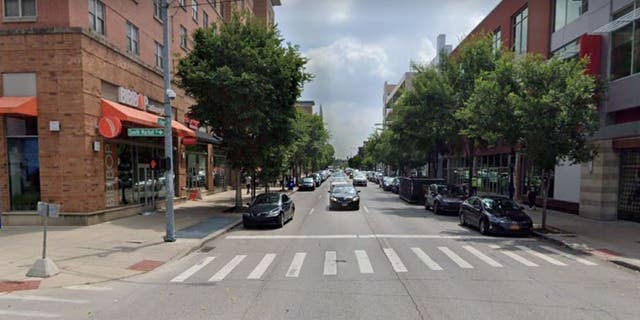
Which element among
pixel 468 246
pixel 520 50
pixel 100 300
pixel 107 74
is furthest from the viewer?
pixel 520 50

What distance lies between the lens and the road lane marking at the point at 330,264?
8336mm

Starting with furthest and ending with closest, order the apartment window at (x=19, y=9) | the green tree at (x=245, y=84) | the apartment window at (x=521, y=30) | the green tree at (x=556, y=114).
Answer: the apartment window at (x=521, y=30) → the green tree at (x=245, y=84) → the apartment window at (x=19, y=9) → the green tree at (x=556, y=114)

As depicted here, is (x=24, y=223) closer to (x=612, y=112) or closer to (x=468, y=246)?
(x=468, y=246)

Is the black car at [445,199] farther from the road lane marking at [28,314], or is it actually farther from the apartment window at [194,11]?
the apartment window at [194,11]

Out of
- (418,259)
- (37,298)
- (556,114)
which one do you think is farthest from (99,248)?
(556,114)

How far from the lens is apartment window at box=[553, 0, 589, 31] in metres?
19.0

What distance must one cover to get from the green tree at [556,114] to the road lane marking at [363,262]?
770 centimetres

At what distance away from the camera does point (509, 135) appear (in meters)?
14.3

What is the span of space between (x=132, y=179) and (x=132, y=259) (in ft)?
31.5

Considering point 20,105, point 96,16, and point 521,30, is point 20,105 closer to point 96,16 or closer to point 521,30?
point 96,16

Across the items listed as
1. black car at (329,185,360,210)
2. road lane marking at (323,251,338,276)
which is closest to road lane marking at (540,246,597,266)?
road lane marking at (323,251,338,276)

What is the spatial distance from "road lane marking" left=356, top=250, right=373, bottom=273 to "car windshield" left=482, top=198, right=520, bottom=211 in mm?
6454

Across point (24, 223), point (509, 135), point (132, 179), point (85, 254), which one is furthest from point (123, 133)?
point (509, 135)

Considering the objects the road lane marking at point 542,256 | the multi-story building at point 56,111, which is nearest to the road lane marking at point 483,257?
the road lane marking at point 542,256
